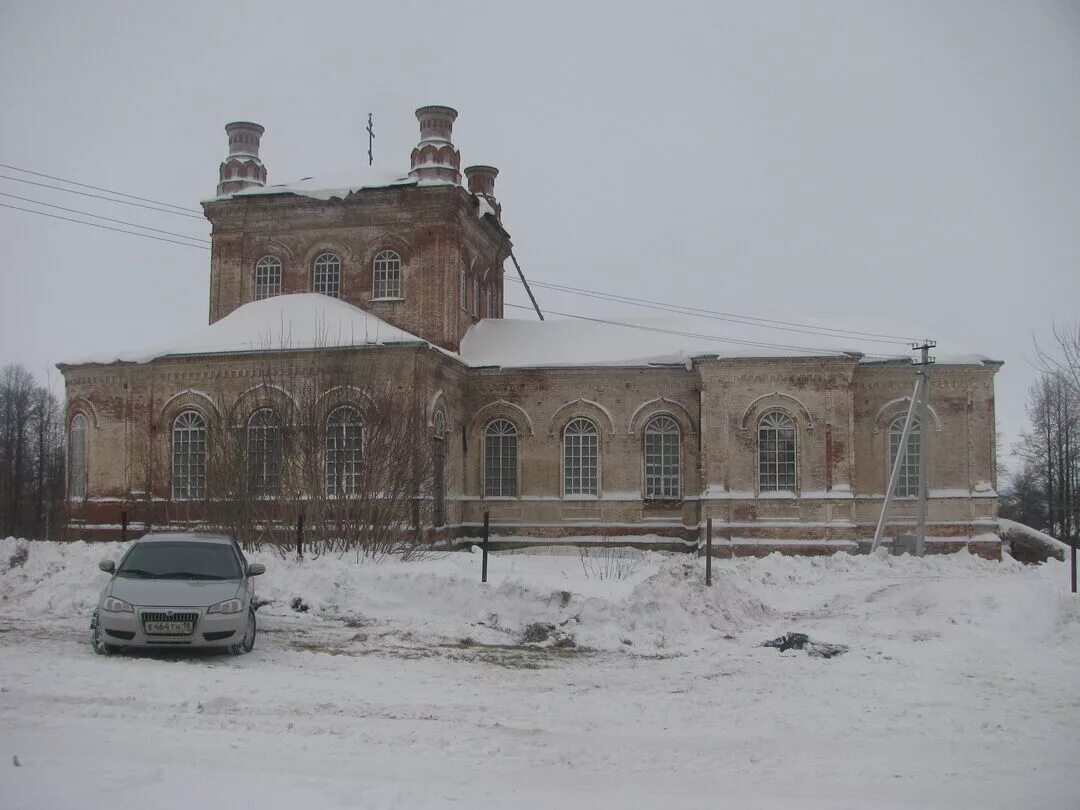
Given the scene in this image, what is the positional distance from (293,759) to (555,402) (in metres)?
22.2

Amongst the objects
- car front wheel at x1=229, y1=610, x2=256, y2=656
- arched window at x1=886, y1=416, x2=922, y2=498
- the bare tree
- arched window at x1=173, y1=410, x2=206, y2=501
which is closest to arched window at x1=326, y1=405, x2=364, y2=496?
arched window at x1=173, y1=410, x2=206, y2=501

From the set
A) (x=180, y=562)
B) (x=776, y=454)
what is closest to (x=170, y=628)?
(x=180, y=562)

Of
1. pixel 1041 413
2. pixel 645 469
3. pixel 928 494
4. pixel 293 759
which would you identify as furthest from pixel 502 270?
pixel 1041 413

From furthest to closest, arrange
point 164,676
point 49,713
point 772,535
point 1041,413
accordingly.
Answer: point 1041,413 < point 772,535 < point 164,676 < point 49,713

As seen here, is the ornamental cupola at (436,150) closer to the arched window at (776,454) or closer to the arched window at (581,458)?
the arched window at (581,458)

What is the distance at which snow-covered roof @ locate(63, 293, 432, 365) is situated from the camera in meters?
26.0

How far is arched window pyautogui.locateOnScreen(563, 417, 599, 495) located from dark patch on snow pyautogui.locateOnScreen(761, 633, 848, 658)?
1613cm

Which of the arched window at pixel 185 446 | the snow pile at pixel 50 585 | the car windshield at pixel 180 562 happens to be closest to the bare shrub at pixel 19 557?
the snow pile at pixel 50 585

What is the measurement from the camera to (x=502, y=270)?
115ft

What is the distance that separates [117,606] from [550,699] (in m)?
4.85

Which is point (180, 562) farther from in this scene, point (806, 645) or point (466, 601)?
point (806, 645)

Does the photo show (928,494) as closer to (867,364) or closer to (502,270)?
(867,364)

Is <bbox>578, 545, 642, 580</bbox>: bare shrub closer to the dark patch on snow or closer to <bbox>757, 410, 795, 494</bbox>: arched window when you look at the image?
<bbox>757, 410, 795, 494</bbox>: arched window

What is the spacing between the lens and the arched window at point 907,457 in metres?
28.6
